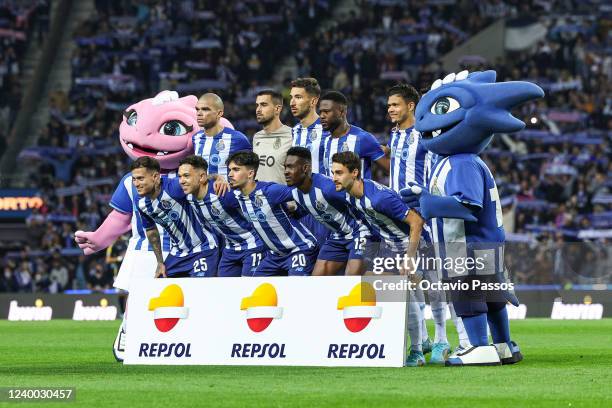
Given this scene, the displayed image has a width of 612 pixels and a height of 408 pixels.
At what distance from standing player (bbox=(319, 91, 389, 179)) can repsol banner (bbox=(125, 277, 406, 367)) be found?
1720mm

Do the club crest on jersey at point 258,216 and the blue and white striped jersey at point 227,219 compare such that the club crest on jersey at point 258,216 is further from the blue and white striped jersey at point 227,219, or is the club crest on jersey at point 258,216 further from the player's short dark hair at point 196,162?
the player's short dark hair at point 196,162

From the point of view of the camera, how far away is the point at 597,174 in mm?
27172

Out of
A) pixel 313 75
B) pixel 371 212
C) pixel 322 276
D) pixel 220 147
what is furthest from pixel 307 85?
pixel 313 75

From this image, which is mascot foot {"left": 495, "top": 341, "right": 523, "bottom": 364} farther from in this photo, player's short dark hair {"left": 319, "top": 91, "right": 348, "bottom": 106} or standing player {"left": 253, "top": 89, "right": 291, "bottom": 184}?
standing player {"left": 253, "top": 89, "right": 291, "bottom": 184}

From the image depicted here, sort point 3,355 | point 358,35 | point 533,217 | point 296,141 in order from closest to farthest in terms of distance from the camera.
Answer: point 296,141 < point 3,355 < point 533,217 < point 358,35

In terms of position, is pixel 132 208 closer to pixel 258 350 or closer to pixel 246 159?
pixel 246 159

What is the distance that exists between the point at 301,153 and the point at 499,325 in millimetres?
2167

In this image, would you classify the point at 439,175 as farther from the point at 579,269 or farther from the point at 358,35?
the point at 358,35

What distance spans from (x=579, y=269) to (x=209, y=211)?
12.1 meters

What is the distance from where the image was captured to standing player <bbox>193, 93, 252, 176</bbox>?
493 inches

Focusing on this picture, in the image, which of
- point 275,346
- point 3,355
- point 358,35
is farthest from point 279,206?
point 358,35

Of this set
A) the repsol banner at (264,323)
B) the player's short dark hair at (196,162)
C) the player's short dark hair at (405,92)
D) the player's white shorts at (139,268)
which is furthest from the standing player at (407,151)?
the player's white shorts at (139,268)

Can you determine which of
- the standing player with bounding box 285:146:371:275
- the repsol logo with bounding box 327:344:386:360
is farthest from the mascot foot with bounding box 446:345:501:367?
the standing player with bounding box 285:146:371:275

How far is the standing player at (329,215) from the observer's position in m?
11.5
